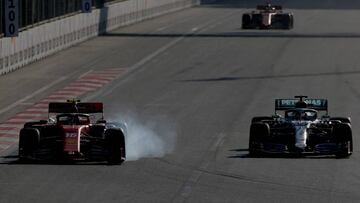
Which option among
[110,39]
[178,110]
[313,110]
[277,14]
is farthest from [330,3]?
[313,110]

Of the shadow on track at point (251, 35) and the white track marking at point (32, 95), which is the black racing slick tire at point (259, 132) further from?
the shadow on track at point (251, 35)

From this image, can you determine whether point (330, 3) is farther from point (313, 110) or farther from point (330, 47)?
point (313, 110)

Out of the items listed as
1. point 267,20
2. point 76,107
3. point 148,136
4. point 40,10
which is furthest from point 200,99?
point 267,20

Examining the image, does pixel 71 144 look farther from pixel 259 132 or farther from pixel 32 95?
pixel 32 95

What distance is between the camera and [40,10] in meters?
63.0

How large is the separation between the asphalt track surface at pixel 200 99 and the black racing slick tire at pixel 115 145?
30 cm

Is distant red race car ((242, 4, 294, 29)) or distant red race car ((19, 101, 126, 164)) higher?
distant red race car ((242, 4, 294, 29))

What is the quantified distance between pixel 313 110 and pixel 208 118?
28.6ft

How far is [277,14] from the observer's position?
8056cm

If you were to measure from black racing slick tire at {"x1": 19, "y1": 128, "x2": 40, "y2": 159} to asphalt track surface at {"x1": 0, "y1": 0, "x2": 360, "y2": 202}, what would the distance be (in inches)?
16.0

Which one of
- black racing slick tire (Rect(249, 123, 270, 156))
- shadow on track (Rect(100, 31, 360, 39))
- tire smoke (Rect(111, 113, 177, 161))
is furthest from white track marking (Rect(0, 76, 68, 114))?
shadow on track (Rect(100, 31, 360, 39))

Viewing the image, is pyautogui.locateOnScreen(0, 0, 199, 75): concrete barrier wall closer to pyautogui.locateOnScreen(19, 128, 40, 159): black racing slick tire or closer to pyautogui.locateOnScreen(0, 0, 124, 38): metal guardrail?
pyautogui.locateOnScreen(0, 0, 124, 38): metal guardrail

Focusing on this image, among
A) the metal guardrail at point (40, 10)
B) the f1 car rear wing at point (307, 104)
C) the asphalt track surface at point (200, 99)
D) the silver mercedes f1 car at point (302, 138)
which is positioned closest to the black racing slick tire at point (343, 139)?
the silver mercedes f1 car at point (302, 138)

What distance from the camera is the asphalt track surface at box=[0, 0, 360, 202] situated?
85.7 ft
